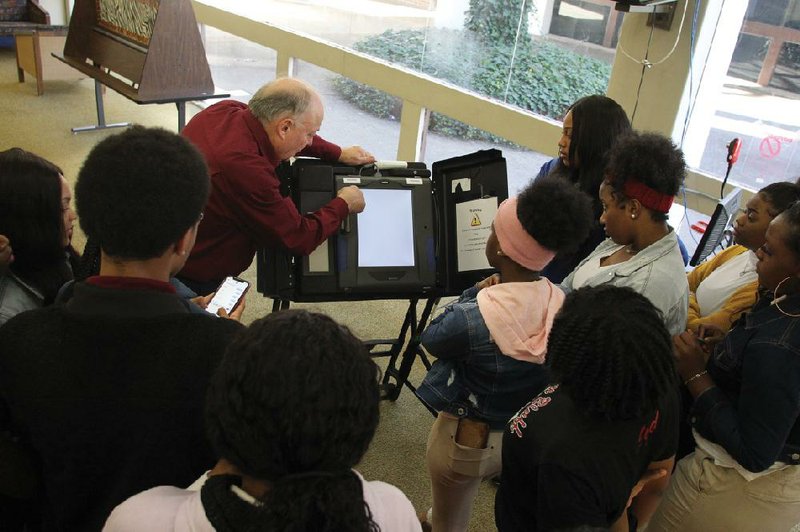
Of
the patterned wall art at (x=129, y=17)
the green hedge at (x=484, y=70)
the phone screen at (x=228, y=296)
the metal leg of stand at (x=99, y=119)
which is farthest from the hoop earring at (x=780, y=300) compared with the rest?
the metal leg of stand at (x=99, y=119)

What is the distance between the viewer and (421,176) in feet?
7.55

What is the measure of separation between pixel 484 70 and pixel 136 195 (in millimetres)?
3446

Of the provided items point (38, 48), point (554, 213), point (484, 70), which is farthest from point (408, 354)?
point (38, 48)

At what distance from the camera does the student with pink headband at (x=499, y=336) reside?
5.07 ft

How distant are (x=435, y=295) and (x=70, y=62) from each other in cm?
434

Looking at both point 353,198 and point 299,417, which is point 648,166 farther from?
point 299,417

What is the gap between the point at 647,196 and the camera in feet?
5.57

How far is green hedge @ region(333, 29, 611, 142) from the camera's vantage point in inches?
142

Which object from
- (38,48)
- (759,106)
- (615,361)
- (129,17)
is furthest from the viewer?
(38,48)

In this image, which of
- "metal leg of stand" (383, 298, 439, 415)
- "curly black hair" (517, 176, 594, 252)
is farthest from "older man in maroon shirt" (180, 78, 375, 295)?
"curly black hair" (517, 176, 594, 252)

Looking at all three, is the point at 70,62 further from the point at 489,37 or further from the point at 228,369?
the point at 228,369

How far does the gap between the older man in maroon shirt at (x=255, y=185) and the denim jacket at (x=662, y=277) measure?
0.90 m

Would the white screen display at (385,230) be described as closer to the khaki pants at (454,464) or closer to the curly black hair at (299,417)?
the khaki pants at (454,464)

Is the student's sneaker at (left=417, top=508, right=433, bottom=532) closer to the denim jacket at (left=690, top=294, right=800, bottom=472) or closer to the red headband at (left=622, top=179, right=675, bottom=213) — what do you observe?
the denim jacket at (left=690, top=294, right=800, bottom=472)
